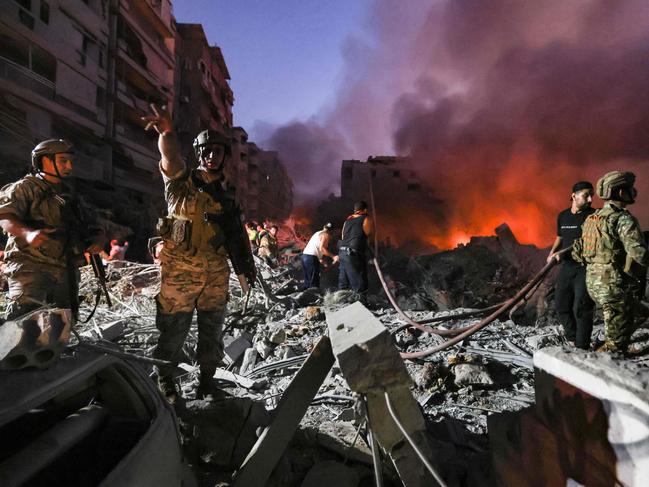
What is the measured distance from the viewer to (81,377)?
3.81ft

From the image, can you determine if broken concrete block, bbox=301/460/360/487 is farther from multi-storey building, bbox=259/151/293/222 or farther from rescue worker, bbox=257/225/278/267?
multi-storey building, bbox=259/151/293/222

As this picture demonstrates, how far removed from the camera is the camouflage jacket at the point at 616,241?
293cm

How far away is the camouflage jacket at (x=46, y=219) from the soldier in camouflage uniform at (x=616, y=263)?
15.8 feet

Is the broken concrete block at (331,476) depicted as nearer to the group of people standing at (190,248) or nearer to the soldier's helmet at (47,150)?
the group of people standing at (190,248)

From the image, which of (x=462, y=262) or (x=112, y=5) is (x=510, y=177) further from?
(x=112, y=5)

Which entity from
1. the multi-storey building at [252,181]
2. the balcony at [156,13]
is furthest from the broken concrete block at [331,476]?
the multi-storey building at [252,181]

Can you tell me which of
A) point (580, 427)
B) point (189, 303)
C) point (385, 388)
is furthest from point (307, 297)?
point (580, 427)

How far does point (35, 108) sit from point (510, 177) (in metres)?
28.4

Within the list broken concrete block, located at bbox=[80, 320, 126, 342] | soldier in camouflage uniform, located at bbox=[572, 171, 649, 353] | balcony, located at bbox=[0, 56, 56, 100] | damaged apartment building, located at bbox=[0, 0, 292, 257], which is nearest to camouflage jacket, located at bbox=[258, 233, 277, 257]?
damaged apartment building, located at bbox=[0, 0, 292, 257]

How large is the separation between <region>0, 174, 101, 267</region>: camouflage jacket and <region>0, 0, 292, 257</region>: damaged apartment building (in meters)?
6.92

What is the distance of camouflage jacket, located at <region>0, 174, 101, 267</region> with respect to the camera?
2686 mm

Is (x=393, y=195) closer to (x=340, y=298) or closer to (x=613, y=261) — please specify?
(x=340, y=298)

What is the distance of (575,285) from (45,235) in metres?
5.14

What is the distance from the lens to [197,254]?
257 cm
